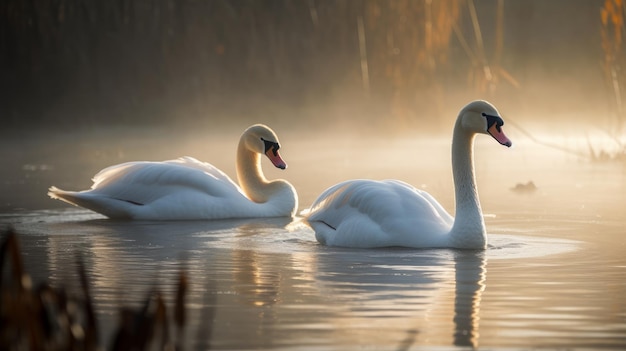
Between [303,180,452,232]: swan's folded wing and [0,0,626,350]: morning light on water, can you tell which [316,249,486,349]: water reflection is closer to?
[0,0,626,350]: morning light on water

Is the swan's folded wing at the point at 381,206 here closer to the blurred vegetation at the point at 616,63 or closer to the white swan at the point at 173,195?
the white swan at the point at 173,195

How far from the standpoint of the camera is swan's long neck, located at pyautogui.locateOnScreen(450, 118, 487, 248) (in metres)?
7.38

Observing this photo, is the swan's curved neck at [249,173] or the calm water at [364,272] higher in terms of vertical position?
the swan's curved neck at [249,173]

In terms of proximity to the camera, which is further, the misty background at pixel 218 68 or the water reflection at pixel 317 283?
the misty background at pixel 218 68

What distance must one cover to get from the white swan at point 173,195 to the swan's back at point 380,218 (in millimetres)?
1771

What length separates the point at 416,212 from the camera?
758cm

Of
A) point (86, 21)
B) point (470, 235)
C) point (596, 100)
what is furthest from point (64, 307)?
point (596, 100)

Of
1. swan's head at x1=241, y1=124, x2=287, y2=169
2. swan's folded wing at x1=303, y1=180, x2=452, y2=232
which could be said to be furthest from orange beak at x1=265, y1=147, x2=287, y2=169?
swan's folded wing at x1=303, y1=180, x2=452, y2=232

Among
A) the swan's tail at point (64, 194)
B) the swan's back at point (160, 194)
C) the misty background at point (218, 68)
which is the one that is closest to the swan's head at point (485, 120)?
the swan's back at point (160, 194)

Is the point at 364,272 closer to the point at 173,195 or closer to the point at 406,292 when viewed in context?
the point at 406,292

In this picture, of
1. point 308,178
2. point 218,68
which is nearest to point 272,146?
point 308,178

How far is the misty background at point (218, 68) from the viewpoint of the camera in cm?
1720

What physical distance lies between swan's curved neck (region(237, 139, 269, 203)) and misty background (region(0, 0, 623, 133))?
5397 mm

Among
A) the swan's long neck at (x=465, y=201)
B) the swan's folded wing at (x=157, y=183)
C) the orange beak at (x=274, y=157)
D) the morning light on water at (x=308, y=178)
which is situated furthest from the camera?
the orange beak at (x=274, y=157)
